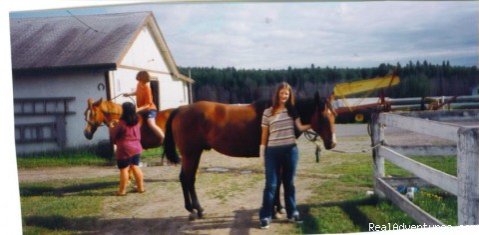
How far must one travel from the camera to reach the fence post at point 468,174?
3248mm

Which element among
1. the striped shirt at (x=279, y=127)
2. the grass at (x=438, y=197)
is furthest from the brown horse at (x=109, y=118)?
the grass at (x=438, y=197)

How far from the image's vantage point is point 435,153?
4246mm

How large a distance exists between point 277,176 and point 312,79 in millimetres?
852

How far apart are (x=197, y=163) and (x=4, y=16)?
198 centimetres

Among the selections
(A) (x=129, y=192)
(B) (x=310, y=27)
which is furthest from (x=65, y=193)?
(B) (x=310, y=27)

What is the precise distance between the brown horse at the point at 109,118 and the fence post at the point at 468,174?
2.32 meters

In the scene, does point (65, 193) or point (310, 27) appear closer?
point (310, 27)

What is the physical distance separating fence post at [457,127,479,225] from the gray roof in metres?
2.70

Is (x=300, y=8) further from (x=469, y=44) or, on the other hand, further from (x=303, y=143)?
(x=469, y=44)

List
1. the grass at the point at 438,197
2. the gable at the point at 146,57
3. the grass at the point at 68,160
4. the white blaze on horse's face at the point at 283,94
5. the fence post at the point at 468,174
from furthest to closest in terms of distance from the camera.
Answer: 1. the grass at the point at 438,197
2. the grass at the point at 68,160
3. the gable at the point at 146,57
4. the white blaze on horse's face at the point at 283,94
5. the fence post at the point at 468,174

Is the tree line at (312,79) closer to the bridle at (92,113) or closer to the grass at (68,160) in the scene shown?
the bridle at (92,113)

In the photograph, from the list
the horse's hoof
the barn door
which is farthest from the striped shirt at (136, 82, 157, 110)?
the horse's hoof

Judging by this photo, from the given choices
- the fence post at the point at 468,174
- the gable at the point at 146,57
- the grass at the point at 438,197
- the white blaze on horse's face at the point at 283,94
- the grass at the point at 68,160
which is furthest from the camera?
the grass at the point at 438,197

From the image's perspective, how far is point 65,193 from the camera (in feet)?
12.4
